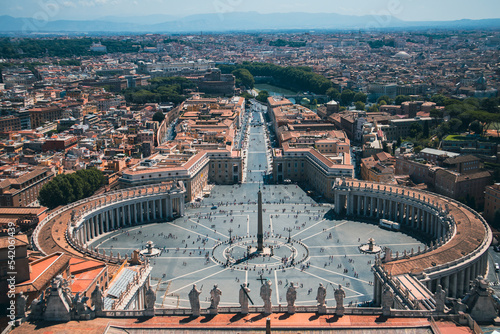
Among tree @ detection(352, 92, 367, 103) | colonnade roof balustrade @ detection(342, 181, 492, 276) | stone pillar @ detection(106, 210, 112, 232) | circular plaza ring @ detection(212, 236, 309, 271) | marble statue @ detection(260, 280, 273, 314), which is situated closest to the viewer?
marble statue @ detection(260, 280, 273, 314)

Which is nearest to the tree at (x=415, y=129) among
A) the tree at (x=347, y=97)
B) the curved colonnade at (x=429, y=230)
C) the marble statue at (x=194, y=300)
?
the curved colonnade at (x=429, y=230)

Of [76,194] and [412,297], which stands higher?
[412,297]

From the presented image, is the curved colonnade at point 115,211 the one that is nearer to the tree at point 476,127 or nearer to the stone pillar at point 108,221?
the stone pillar at point 108,221

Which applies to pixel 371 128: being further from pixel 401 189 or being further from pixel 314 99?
pixel 314 99

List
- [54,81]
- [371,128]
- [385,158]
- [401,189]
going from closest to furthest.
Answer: [401,189], [385,158], [371,128], [54,81]

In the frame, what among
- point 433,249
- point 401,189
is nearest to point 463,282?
point 433,249

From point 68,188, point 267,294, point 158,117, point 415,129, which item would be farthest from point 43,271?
point 158,117

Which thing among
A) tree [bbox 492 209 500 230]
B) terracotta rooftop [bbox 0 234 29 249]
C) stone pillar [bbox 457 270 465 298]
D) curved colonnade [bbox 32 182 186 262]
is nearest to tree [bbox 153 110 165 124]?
curved colonnade [bbox 32 182 186 262]

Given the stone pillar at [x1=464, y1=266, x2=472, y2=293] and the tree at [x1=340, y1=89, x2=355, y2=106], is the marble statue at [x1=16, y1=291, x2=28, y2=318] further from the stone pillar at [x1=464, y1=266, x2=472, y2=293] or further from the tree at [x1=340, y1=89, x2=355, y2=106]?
the tree at [x1=340, y1=89, x2=355, y2=106]
